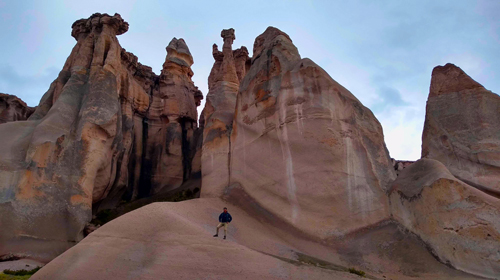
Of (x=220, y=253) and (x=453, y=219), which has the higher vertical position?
(x=453, y=219)

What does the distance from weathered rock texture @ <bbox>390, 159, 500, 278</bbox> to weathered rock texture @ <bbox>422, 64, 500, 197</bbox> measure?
4.39m

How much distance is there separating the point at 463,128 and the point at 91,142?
15.2 m

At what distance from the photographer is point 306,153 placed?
13344mm

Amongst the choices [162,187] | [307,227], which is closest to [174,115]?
[162,187]

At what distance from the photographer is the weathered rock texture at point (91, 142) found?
14516 mm

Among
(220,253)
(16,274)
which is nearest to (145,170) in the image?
(16,274)

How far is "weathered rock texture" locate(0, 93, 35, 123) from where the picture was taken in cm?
2678

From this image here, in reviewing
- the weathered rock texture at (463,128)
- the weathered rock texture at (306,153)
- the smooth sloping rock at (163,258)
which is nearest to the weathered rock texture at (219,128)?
the weathered rock texture at (306,153)

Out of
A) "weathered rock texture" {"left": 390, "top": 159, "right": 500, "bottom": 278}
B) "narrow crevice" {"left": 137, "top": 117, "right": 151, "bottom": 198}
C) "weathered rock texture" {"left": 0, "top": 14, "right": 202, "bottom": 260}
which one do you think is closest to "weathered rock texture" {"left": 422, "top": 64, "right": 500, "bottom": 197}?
"weathered rock texture" {"left": 390, "top": 159, "right": 500, "bottom": 278}

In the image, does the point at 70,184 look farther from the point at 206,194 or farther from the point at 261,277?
the point at 261,277

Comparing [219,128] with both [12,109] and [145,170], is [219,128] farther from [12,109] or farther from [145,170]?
[12,109]

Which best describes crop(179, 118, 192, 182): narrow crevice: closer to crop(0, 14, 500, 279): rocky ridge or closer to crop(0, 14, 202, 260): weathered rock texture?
crop(0, 14, 202, 260): weathered rock texture

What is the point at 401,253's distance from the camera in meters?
11.3

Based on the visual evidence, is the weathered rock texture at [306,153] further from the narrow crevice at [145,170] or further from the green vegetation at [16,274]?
the narrow crevice at [145,170]
